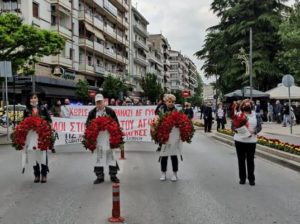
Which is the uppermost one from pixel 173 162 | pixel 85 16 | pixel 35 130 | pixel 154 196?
pixel 85 16

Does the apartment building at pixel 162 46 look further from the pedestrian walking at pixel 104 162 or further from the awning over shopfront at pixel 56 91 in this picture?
the pedestrian walking at pixel 104 162

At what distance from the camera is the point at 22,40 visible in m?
22.0

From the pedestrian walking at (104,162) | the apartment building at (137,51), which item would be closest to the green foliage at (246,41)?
the apartment building at (137,51)

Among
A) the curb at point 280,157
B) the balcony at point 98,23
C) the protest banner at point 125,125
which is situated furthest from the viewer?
the balcony at point 98,23

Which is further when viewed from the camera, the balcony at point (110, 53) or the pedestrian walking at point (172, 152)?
the balcony at point (110, 53)

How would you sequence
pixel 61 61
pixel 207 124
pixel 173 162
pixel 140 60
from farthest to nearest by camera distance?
pixel 140 60
pixel 61 61
pixel 207 124
pixel 173 162

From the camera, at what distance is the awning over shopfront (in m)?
43.9

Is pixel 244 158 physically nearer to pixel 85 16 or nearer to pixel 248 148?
pixel 248 148

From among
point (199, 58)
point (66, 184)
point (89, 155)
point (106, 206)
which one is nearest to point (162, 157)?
point (66, 184)

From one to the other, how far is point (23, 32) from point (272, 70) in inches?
1346

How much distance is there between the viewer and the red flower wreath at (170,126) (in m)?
10.3

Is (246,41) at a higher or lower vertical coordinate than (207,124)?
higher

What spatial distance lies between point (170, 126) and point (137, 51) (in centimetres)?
8664

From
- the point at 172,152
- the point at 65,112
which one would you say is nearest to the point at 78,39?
the point at 65,112
